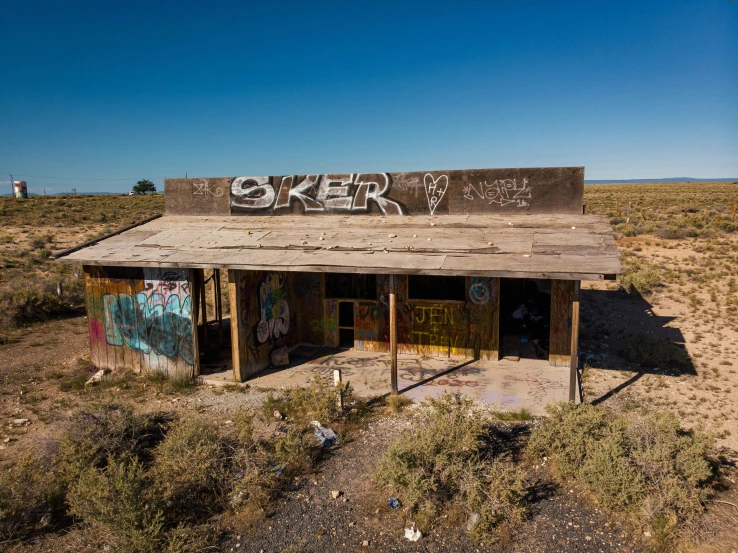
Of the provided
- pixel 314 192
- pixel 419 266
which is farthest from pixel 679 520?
pixel 314 192

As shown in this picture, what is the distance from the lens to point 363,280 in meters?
11.4

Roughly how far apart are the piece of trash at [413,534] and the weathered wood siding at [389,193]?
745cm

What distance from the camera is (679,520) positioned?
5.33 m

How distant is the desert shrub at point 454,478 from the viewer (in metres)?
5.43

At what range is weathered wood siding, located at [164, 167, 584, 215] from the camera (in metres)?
10.7

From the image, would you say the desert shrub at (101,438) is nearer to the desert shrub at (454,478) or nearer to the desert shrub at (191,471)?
the desert shrub at (191,471)

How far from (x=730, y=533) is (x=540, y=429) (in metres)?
2.23

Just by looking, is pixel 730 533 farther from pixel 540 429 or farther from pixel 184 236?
pixel 184 236

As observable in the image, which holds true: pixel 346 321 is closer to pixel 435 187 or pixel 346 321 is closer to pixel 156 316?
pixel 435 187

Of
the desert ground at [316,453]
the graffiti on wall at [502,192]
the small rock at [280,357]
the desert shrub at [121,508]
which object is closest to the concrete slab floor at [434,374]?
the small rock at [280,357]

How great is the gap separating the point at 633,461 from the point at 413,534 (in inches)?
110

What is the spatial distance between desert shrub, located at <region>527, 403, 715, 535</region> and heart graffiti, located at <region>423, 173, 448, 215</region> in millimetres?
5838

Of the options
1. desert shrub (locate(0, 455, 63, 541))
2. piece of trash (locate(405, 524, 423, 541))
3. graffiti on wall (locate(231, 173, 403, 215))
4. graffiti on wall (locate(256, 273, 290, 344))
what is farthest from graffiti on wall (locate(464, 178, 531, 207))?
desert shrub (locate(0, 455, 63, 541))

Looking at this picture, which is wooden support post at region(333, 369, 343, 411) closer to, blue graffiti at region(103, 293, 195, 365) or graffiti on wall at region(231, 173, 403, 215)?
blue graffiti at region(103, 293, 195, 365)
